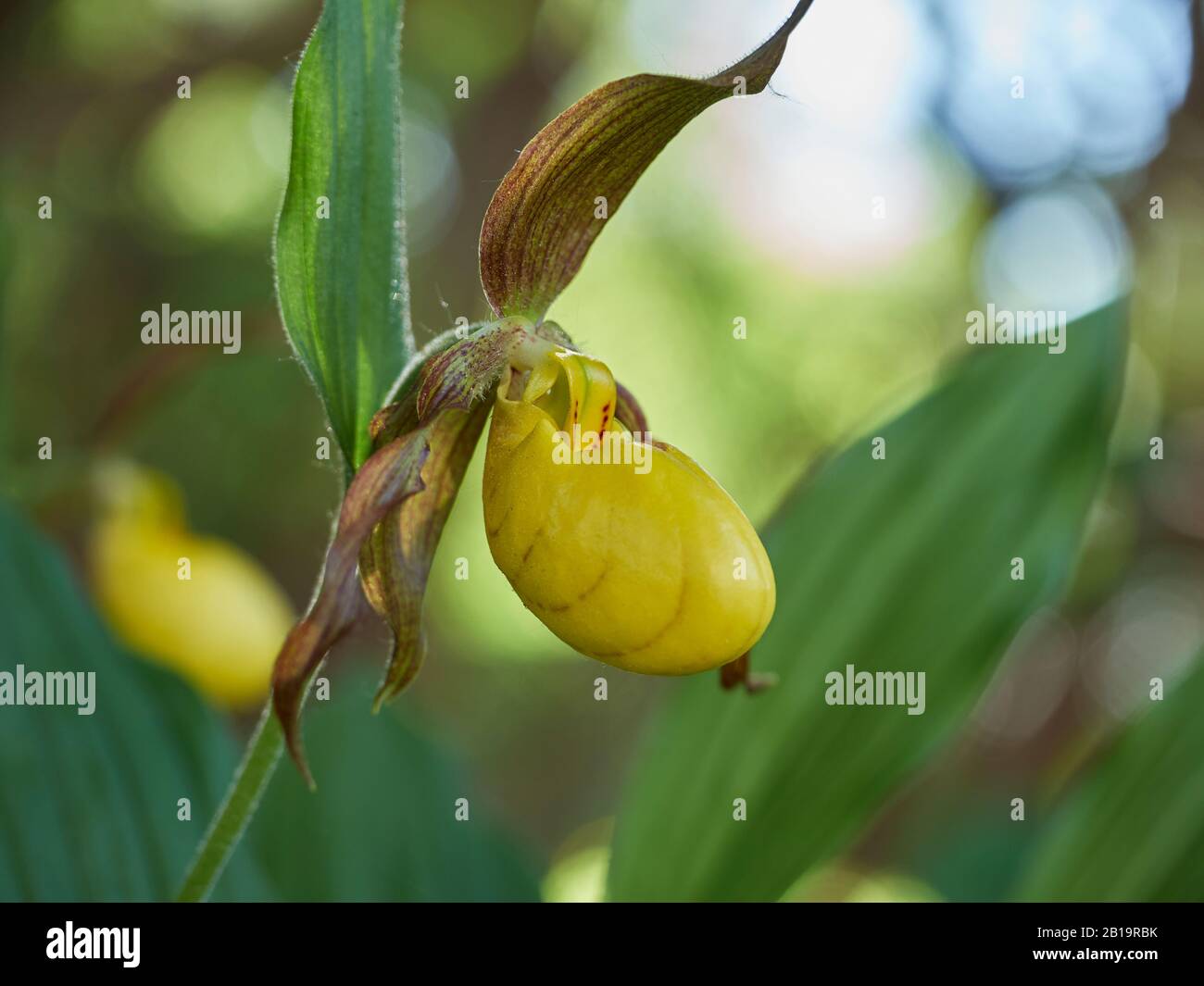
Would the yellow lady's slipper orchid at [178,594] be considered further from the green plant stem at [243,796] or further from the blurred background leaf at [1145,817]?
the blurred background leaf at [1145,817]

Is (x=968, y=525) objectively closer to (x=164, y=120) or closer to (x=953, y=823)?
(x=953, y=823)

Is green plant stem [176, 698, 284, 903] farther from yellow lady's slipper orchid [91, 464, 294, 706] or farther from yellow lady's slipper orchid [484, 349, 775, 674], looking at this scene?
yellow lady's slipper orchid [91, 464, 294, 706]

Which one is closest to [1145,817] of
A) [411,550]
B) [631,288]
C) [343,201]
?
[411,550]

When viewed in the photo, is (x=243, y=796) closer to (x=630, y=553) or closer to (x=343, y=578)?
(x=343, y=578)

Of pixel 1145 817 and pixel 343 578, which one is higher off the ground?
pixel 343 578
